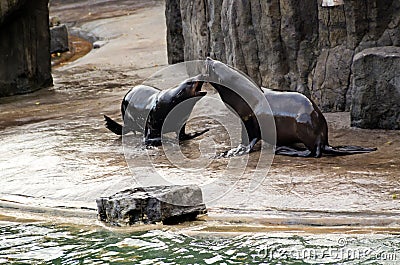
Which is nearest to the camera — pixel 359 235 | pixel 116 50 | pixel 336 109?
pixel 359 235

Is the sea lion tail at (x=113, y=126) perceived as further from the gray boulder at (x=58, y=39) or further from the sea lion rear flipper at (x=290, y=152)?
the gray boulder at (x=58, y=39)

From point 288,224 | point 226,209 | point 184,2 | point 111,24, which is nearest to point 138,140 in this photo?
point 226,209

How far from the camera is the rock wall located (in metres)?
8.48

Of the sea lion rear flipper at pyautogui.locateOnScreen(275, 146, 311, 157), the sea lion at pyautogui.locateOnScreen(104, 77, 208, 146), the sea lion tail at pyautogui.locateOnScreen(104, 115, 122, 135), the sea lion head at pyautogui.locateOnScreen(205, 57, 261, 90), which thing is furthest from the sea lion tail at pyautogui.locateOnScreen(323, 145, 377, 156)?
the sea lion tail at pyautogui.locateOnScreen(104, 115, 122, 135)

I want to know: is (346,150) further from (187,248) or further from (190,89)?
(187,248)

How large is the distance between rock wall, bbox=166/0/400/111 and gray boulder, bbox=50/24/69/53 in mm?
8001

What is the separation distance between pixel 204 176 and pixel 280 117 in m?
1.00

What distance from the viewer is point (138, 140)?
8055mm

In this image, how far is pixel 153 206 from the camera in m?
5.50

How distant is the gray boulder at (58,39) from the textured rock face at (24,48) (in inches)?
209

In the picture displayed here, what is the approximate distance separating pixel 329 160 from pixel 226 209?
58.9 inches

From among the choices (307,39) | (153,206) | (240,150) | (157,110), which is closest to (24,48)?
(307,39)

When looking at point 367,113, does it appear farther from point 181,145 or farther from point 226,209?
point 226,209

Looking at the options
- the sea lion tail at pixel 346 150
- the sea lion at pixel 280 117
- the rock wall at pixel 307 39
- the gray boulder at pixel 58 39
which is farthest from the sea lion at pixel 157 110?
the gray boulder at pixel 58 39
